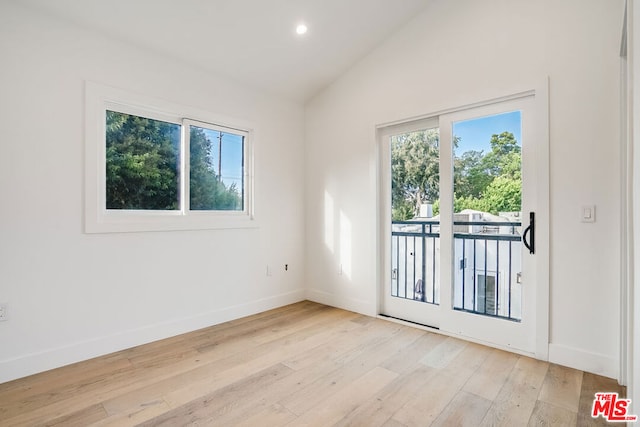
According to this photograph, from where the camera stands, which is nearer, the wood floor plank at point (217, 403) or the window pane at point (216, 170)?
the wood floor plank at point (217, 403)

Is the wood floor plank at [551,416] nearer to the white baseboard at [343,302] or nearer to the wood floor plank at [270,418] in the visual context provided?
the wood floor plank at [270,418]

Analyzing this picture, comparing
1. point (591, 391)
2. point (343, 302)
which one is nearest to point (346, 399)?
point (591, 391)

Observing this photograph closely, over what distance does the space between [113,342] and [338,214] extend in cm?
249

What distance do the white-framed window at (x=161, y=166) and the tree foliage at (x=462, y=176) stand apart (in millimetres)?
1665

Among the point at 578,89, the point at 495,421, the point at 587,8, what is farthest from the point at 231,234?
the point at 587,8

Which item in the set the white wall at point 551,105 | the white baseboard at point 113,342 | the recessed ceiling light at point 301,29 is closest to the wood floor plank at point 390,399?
the white wall at point 551,105

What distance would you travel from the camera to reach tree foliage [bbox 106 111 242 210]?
A: 2748 mm

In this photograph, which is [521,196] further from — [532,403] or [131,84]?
[131,84]

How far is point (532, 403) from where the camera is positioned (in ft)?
6.39

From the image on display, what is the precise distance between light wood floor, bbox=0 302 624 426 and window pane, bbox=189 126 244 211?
136 cm

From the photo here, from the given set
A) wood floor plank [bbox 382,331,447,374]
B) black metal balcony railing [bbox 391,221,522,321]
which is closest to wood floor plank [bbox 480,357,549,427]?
black metal balcony railing [bbox 391,221,522,321]

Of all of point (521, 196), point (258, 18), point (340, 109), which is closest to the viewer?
point (521, 196)

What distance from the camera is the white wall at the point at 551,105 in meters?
2.25

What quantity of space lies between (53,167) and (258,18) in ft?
6.51
